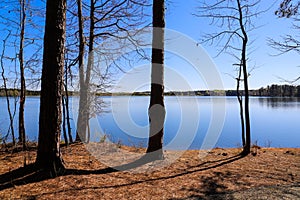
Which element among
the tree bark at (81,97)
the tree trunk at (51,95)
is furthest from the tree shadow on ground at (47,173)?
the tree bark at (81,97)

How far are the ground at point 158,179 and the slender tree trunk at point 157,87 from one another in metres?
0.41

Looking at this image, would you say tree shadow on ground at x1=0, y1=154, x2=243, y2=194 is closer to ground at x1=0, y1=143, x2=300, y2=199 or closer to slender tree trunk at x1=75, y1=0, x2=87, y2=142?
ground at x1=0, y1=143, x2=300, y2=199

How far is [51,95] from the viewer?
3490 mm

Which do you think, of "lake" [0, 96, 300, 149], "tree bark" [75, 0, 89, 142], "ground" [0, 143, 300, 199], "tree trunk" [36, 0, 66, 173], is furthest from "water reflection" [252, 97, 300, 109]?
"tree trunk" [36, 0, 66, 173]

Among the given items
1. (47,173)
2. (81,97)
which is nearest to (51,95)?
(47,173)

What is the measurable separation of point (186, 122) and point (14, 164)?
9907mm

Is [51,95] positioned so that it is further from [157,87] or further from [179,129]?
[179,129]

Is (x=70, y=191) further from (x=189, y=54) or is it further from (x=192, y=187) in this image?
(x=189, y=54)

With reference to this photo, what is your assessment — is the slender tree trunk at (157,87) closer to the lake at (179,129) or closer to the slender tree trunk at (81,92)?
the lake at (179,129)

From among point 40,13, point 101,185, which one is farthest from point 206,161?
point 40,13

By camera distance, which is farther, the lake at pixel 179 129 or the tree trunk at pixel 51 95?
the lake at pixel 179 129

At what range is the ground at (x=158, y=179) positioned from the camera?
2.87 meters

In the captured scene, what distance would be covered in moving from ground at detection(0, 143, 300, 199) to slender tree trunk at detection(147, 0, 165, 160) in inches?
16.3

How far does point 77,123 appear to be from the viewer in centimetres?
669
